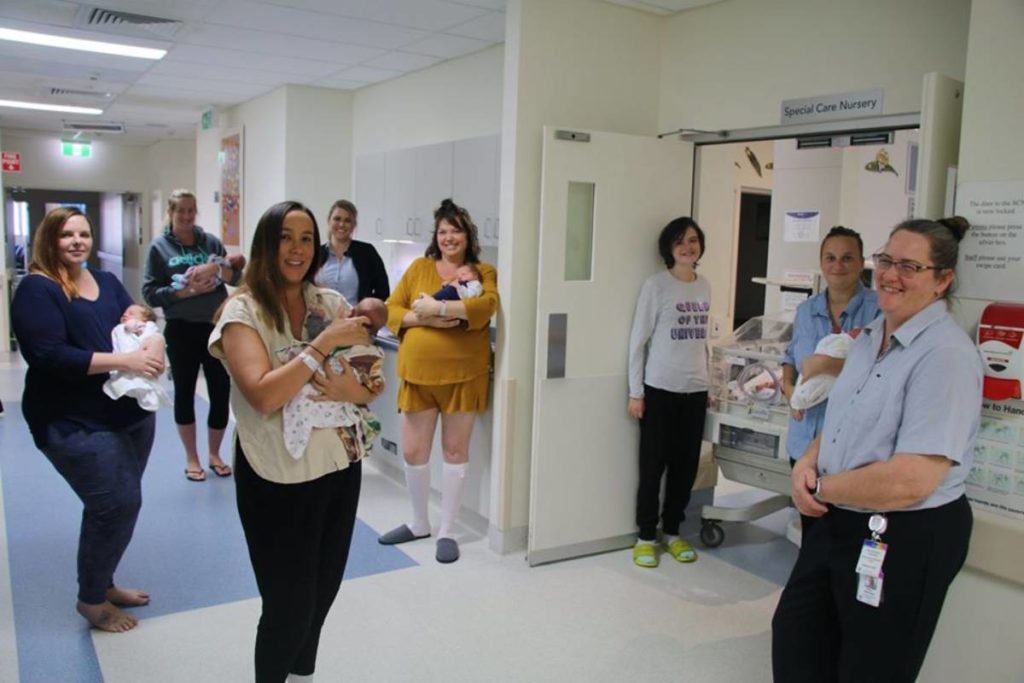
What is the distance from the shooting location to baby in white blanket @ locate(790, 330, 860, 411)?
246 centimetres

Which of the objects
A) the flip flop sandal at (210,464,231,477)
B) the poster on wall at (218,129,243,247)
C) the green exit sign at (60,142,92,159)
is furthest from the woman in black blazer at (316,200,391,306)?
the green exit sign at (60,142,92,159)

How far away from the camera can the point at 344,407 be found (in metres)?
2.12

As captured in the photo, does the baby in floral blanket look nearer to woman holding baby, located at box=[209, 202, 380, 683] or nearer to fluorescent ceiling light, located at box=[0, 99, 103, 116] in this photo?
woman holding baby, located at box=[209, 202, 380, 683]

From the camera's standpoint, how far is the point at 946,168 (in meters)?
2.36

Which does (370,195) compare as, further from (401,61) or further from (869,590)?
(869,590)

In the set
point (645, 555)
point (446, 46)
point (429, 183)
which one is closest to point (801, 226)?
point (429, 183)

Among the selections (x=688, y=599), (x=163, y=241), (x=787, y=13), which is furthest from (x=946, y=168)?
(x=163, y=241)

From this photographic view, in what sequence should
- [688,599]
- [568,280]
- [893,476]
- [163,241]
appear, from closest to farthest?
1. [893,476]
2. [688,599]
3. [568,280]
4. [163,241]

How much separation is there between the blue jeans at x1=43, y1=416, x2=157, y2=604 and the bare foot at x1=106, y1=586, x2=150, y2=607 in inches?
7.3

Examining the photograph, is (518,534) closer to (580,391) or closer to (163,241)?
(580,391)

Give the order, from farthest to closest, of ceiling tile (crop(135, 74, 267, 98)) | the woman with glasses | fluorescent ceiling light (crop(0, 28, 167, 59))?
ceiling tile (crop(135, 74, 267, 98)) < fluorescent ceiling light (crop(0, 28, 167, 59)) < the woman with glasses

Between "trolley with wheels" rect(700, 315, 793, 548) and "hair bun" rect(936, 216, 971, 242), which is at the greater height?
"hair bun" rect(936, 216, 971, 242)

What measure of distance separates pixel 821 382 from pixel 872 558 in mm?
722

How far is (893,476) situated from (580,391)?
2.03 meters
